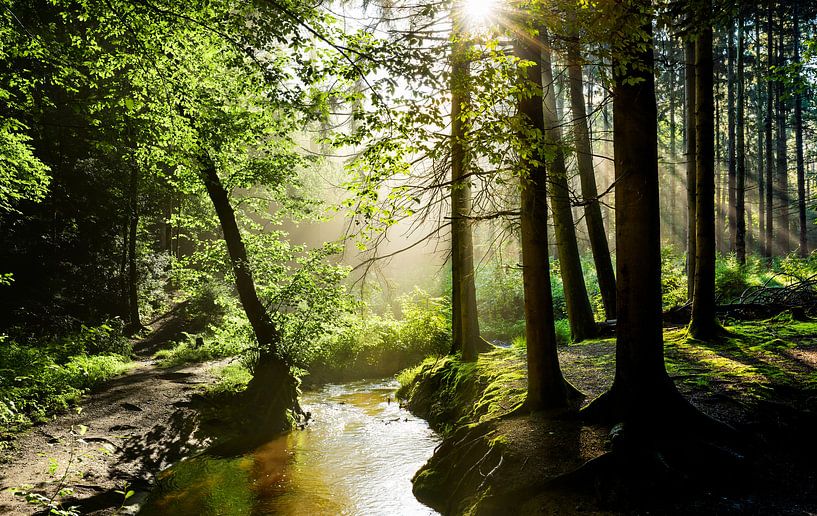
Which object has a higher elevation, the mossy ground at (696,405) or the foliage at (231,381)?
the mossy ground at (696,405)

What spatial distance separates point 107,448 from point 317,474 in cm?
332

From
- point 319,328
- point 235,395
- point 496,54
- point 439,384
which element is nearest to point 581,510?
point 496,54

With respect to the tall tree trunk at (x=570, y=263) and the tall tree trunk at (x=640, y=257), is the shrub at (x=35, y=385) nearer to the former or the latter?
the tall tree trunk at (x=640, y=257)

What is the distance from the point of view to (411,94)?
4562 millimetres

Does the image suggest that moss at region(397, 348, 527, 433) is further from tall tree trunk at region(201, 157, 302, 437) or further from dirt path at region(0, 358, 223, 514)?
dirt path at region(0, 358, 223, 514)

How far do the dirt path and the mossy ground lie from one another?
417 cm

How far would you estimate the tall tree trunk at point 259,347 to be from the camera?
33.6ft

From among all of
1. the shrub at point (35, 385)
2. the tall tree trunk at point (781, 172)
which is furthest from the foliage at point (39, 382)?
the tall tree trunk at point (781, 172)

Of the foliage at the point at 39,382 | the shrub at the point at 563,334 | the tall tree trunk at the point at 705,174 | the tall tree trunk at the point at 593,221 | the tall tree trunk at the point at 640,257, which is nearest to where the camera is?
the tall tree trunk at the point at 640,257

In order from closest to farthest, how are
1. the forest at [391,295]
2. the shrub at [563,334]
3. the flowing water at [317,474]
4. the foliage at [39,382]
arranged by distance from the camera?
the forest at [391,295]
the flowing water at [317,474]
the foliage at [39,382]
the shrub at [563,334]

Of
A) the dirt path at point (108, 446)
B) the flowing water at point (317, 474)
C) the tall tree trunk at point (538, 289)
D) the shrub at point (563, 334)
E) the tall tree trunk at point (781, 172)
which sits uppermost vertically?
the tall tree trunk at point (781, 172)

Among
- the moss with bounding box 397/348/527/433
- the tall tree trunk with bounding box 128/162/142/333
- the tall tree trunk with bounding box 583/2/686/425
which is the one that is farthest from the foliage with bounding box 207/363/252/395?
the tall tree trunk with bounding box 583/2/686/425

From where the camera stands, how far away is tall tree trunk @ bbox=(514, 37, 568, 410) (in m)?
5.90

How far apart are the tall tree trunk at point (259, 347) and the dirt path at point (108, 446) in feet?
4.67
